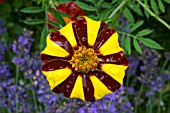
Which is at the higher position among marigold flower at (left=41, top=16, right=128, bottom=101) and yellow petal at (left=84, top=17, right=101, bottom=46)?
yellow petal at (left=84, top=17, right=101, bottom=46)

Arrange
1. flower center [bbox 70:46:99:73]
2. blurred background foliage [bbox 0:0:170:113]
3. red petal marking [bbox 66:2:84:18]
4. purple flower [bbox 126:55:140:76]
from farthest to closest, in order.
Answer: purple flower [bbox 126:55:140:76] → red petal marking [bbox 66:2:84:18] → blurred background foliage [bbox 0:0:170:113] → flower center [bbox 70:46:99:73]

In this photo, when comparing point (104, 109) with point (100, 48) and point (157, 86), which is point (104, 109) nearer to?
point (157, 86)

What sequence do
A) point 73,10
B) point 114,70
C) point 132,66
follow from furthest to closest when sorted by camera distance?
point 132,66, point 73,10, point 114,70

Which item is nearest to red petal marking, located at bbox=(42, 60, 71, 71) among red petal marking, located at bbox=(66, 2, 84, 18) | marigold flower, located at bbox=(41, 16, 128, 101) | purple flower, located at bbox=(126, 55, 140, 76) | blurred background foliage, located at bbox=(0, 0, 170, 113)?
marigold flower, located at bbox=(41, 16, 128, 101)

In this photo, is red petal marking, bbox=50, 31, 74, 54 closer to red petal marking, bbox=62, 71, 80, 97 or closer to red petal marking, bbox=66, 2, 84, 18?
red petal marking, bbox=62, 71, 80, 97

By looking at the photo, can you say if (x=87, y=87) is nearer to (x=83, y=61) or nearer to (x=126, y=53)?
(x=83, y=61)

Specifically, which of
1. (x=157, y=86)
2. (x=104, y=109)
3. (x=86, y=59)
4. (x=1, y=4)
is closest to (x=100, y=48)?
(x=86, y=59)

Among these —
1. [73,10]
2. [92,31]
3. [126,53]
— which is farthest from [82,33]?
[73,10]
